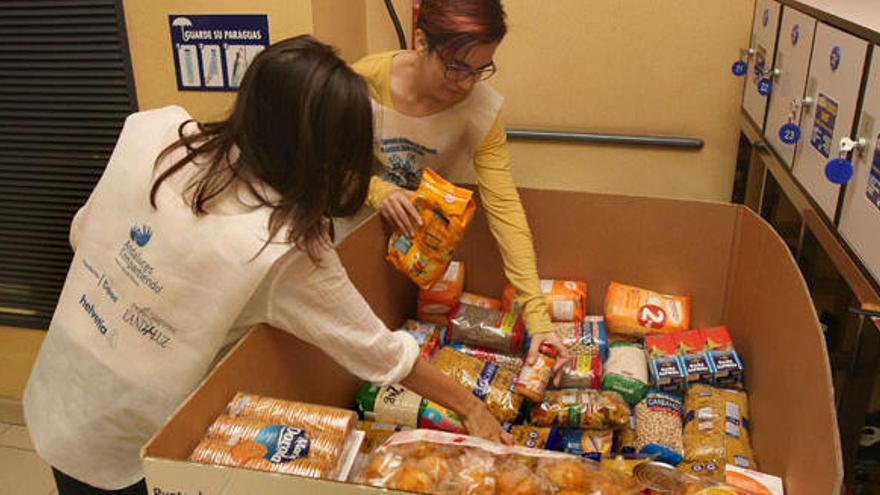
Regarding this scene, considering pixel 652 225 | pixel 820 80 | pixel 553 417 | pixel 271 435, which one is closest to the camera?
pixel 271 435

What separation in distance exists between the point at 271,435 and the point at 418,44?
42.8 inches

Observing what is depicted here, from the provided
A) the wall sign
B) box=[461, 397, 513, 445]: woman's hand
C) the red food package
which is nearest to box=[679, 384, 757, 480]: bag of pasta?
the red food package

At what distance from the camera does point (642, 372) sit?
191 centimetres

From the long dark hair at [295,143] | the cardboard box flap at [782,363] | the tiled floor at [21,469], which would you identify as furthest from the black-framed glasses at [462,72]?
the tiled floor at [21,469]

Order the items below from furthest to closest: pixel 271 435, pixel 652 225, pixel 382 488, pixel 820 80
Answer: pixel 652 225 → pixel 820 80 → pixel 271 435 → pixel 382 488

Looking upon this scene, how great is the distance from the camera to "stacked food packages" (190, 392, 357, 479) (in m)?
1.07

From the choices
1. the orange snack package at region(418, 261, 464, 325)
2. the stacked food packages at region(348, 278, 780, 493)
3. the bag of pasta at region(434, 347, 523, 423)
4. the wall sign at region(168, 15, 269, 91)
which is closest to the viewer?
the stacked food packages at region(348, 278, 780, 493)

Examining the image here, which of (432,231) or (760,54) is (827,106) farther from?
(432,231)

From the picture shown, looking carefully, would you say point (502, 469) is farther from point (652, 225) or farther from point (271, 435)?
point (652, 225)

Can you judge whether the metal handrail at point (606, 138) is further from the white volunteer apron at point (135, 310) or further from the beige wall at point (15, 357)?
the beige wall at point (15, 357)

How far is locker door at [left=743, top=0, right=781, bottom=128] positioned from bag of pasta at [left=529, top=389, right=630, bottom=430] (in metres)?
0.95

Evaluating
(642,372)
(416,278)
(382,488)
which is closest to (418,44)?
(416,278)

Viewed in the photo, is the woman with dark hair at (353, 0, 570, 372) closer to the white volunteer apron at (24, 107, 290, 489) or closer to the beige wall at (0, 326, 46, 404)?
the white volunteer apron at (24, 107, 290, 489)

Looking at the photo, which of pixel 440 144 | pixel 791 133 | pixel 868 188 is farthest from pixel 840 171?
pixel 440 144
